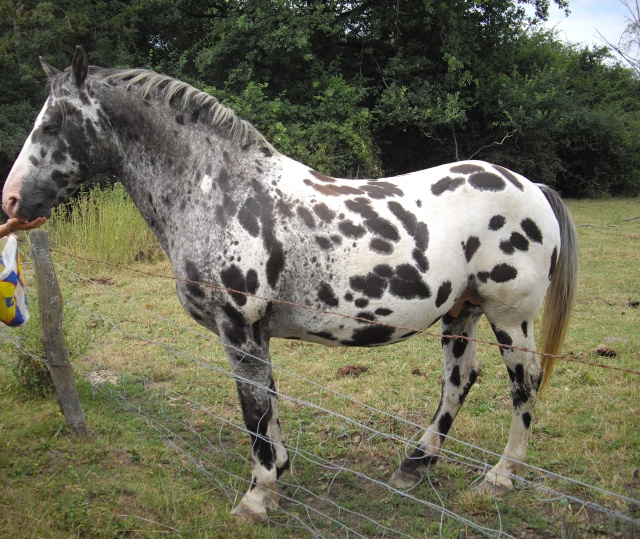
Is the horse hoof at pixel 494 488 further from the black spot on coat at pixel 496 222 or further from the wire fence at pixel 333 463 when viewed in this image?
the black spot on coat at pixel 496 222

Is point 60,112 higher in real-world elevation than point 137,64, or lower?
lower

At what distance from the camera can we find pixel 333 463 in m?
3.43

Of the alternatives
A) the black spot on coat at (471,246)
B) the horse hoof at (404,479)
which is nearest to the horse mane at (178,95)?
the black spot on coat at (471,246)

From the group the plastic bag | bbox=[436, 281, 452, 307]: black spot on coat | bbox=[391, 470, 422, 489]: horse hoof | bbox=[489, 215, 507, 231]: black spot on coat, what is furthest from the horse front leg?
bbox=[489, 215, 507, 231]: black spot on coat

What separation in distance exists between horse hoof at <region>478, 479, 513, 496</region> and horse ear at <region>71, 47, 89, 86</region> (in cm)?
309

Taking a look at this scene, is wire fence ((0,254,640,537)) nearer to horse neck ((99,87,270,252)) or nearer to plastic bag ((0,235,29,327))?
plastic bag ((0,235,29,327))

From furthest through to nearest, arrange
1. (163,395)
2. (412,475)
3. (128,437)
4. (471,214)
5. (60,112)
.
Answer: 1. (163,395)
2. (128,437)
3. (412,475)
4. (471,214)
5. (60,112)

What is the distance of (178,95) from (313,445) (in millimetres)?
2345

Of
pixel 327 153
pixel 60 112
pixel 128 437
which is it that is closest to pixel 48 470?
pixel 128 437

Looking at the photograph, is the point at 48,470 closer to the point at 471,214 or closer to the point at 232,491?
the point at 232,491

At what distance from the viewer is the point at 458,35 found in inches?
551

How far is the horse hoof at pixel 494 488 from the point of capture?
328 cm

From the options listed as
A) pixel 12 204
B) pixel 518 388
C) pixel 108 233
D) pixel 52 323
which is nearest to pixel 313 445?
pixel 518 388

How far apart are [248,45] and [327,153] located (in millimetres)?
3073
